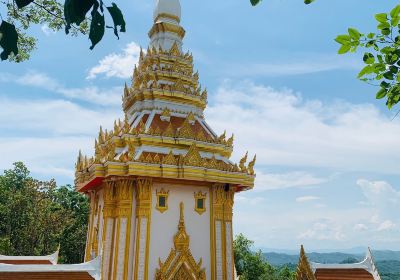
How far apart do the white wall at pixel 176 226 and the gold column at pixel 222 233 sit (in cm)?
25

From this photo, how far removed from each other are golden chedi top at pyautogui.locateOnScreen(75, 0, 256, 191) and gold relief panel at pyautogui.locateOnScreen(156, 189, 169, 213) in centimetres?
81

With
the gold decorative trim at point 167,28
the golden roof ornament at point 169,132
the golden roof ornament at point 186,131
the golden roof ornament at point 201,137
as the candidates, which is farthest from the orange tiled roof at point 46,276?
the gold decorative trim at point 167,28

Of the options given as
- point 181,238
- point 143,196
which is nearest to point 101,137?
point 143,196

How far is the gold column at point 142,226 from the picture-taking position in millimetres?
12148

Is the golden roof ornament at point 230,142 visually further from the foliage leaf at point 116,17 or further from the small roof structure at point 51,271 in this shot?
the foliage leaf at point 116,17

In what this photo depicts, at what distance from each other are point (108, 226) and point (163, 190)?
2316mm

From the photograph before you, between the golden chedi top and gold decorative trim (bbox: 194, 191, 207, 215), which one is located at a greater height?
the golden chedi top

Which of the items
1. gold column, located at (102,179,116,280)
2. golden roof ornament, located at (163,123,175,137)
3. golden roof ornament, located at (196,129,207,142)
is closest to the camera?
gold column, located at (102,179,116,280)

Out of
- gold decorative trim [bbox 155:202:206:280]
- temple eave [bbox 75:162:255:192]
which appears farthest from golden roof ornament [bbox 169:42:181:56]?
gold decorative trim [bbox 155:202:206:280]

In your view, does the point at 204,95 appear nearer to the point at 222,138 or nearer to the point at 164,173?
the point at 222,138

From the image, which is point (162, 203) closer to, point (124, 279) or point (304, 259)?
point (124, 279)

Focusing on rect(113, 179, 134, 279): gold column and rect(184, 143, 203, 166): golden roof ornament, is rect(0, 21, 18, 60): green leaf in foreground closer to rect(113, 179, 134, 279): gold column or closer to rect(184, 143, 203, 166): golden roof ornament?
rect(184, 143, 203, 166): golden roof ornament

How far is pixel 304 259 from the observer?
11.4 meters

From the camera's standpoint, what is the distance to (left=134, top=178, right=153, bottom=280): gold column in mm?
12148
